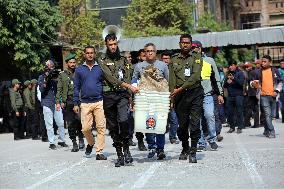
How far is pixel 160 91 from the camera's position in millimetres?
10430

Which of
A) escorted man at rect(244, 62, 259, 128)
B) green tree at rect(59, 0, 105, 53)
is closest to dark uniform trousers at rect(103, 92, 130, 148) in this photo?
escorted man at rect(244, 62, 259, 128)

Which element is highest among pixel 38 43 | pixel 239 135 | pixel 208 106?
pixel 38 43

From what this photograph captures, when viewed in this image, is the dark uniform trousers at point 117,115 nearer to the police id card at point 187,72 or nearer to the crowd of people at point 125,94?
the crowd of people at point 125,94

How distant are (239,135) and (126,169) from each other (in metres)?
6.57

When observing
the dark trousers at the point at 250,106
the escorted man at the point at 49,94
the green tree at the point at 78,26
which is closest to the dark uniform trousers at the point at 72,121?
the escorted man at the point at 49,94

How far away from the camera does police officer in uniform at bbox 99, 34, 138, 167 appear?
10.4 metres

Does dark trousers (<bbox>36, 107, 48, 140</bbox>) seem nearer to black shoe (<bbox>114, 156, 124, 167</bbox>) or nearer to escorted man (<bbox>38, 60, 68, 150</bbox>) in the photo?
escorted man (<bbox>38, 60, 68, 150</bbox>)

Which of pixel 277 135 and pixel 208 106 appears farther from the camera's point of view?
pixel 277 135

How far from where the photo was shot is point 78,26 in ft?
96.6

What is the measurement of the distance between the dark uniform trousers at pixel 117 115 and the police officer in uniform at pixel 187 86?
817 mm

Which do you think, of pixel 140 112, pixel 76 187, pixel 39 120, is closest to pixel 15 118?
pixel 39 120

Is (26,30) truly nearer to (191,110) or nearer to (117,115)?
(117,115)

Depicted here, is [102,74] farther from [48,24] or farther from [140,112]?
[48,24]

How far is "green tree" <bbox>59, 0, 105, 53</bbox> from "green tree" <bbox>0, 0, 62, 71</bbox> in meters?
3.36
